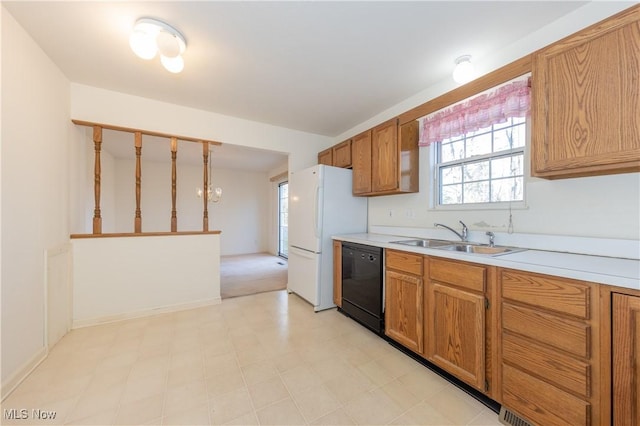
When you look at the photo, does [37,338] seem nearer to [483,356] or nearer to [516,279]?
[483,356]

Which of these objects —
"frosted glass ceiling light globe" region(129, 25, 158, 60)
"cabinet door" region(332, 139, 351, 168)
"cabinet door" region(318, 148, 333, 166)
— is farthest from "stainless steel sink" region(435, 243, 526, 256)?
"frosted glass ceiling light globe" region(129, 25, 158, 60)

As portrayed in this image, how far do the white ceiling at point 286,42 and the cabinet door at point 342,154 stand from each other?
67 cm

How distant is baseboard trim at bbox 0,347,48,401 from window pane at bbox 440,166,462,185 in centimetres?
363

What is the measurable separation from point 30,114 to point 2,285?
4.00ft

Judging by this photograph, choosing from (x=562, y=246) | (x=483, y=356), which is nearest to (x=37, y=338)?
(x=483, y=356)

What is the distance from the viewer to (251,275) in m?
4.56

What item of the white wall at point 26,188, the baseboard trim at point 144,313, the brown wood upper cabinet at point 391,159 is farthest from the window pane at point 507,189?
the white wall at point 26,188

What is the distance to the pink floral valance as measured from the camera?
173 cm

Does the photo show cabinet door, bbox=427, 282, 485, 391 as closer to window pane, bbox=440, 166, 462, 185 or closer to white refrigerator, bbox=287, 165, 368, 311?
window pane, bbox=440, 166, 462, 185

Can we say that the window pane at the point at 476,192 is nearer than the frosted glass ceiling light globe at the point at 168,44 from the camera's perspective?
No

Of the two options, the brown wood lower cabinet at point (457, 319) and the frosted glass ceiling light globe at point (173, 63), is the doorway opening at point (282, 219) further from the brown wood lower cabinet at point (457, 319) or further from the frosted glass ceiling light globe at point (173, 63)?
the brown wood lower cabinet at point (457, 319)

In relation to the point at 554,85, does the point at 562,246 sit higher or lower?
lower

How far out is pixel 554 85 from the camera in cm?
141

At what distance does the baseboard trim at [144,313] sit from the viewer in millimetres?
2440
